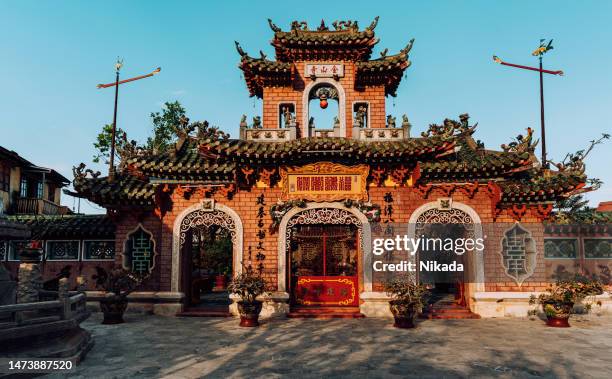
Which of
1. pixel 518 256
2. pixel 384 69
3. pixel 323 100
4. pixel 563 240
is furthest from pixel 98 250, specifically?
pixel 563 240

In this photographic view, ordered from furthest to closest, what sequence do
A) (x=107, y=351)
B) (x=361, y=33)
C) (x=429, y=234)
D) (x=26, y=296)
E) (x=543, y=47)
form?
(x=543, y=47)
(x=429, y=234)
(x=361, y=33)
(x=107, y=351)
(x=26, y=296)

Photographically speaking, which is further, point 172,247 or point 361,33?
point 361,33

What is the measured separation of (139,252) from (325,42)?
9.10m

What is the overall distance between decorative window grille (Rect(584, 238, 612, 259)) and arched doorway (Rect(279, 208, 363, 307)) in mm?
7601

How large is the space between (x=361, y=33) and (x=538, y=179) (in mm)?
7385

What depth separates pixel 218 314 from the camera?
37.7 ft

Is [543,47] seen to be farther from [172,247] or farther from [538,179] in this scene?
[172,247]

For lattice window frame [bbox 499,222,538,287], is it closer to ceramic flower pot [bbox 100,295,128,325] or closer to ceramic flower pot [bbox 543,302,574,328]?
ceramic flower pot [bbox 543,302,574,328]

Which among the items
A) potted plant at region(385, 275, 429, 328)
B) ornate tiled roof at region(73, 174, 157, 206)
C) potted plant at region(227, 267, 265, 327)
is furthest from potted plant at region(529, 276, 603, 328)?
ornate tiled roof at region(73, 174, 157, 206)

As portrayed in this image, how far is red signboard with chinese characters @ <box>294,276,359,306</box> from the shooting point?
39.4 ft

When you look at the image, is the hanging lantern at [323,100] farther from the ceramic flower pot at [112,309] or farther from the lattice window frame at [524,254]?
the ceramic flower pot at [112,309]

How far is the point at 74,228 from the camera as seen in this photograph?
13.1m

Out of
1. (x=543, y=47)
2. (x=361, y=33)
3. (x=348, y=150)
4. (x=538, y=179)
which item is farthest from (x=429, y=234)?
(x=543, y=47)

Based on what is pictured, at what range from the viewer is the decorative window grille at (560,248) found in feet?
40.5
